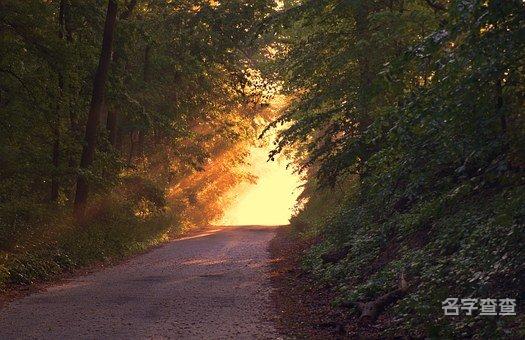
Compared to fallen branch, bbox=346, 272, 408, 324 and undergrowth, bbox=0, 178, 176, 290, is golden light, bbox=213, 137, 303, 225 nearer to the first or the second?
undergrowth, bbox=0, 178, 176, 290

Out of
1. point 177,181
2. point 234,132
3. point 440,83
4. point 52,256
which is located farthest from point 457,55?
point 177,181

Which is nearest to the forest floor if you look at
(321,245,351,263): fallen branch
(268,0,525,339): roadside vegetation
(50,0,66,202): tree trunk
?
(268,0,525,339): roadside vegetation

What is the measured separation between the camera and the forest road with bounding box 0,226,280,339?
8.40 meters

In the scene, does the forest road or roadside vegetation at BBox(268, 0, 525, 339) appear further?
the forest road

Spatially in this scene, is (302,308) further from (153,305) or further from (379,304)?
(153,305)

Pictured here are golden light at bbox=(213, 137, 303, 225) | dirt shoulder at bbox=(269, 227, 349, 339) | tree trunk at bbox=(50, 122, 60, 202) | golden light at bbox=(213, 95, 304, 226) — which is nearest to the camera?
dirt shoulder at bbox=(269, 227, 349, 339)

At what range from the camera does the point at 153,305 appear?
10516 millimetres

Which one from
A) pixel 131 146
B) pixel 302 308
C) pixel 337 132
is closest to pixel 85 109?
pixel 337 132

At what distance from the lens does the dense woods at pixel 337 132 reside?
6.13 metres

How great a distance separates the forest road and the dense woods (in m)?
1.48

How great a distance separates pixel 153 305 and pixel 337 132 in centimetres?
794

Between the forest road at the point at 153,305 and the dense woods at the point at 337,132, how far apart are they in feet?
4.86

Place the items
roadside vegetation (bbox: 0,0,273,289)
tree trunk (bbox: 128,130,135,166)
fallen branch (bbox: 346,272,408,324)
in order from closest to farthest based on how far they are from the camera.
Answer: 1. fallen branch (bbox: 346,272,408,324)
2. roadside vegetation (bbox: 0,0,273,289)
3. tree trunk (bbox: 128,130,135,166)

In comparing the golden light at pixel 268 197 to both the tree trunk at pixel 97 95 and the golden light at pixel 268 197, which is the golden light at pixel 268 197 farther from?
the tree trunk at pixel 97 95
